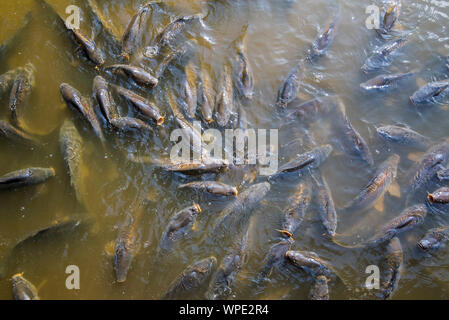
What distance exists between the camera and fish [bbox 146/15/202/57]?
618 centimetres

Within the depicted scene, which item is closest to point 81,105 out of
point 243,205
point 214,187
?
point 214,187

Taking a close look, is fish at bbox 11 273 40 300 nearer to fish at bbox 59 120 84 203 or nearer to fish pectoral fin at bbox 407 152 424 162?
fish at bbox 59 120 84 203

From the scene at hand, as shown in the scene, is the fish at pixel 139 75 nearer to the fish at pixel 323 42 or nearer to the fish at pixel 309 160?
the fish at pixel 309 160

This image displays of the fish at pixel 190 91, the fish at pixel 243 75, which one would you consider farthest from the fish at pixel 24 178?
the fish at pixel 243 75

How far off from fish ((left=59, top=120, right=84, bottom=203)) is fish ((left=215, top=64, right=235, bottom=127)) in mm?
2214

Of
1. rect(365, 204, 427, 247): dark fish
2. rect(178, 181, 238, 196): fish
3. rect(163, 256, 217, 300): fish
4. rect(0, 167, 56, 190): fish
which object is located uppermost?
rect(0, 167, 56, 190): fish

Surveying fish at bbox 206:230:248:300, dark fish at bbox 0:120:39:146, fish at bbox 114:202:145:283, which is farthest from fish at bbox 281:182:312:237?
dark fish at bbox 0:120:39:146

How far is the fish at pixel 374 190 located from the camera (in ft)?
16.6

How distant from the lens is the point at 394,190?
5.25m

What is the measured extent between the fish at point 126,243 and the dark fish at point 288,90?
9.44ft

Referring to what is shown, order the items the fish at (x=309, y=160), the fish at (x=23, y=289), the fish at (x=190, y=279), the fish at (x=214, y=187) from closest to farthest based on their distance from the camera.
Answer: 1. the fish at (x=23, y=289)
2. the fish at (x=190, y=279)
3. the fish at (x=214, y=187)
4. the fish at (x=309, y=160)

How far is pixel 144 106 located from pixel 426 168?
15.0ft

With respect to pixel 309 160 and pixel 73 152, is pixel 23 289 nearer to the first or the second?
pixel 73 152
